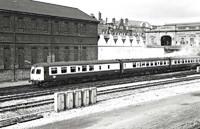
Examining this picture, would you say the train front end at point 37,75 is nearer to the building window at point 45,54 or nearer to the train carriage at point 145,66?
the building window at point 45,54

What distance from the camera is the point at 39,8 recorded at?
37.5m

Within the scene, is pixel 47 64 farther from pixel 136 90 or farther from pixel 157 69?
pixel 157 69

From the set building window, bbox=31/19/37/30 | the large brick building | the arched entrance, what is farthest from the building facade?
building window, bbox=31/19/37/30

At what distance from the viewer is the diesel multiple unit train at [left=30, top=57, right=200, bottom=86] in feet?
86.1

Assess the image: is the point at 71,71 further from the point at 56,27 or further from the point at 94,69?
the point at 56,27

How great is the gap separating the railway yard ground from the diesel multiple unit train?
6.10 meters

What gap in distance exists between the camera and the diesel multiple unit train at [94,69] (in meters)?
26.2

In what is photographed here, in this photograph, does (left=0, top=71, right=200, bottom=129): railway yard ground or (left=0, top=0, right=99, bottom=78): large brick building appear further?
(left=0, top=0, right=99, bottom=78): large brick building

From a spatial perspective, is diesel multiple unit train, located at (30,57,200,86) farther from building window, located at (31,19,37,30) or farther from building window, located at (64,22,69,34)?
building window, located at (64,22,69,34)

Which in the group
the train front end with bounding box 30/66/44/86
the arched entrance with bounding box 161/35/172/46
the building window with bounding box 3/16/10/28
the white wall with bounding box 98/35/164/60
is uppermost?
the arched entrance with bounding box 161/35/172/46

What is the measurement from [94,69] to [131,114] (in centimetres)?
1396

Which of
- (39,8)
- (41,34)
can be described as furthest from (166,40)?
(41,34)

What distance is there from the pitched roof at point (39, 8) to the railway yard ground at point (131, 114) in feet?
57.4

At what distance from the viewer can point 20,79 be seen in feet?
109
